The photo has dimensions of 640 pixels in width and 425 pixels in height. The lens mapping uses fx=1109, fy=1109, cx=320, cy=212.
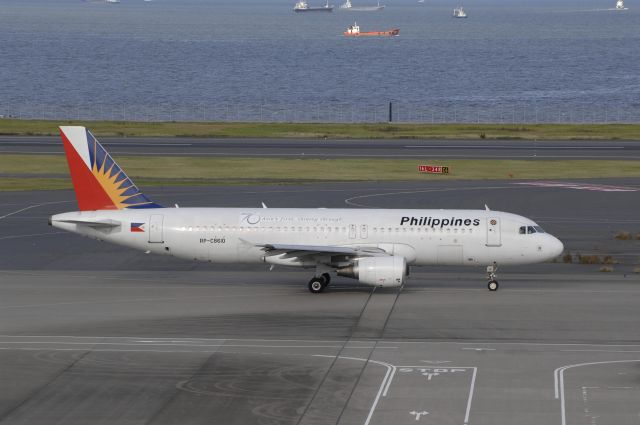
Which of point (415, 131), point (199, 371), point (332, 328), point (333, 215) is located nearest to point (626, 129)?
point (415, 131)

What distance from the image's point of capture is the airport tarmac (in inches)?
1369

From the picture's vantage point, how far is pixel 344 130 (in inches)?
4929

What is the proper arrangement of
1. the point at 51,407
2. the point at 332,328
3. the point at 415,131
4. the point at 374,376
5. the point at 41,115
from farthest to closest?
the point at 41,115 → the point at 415,131 → the point at 332,328 → the point at 374,376 → the point at 51,407

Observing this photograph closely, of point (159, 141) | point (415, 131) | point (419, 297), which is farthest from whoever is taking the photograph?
point (415, 131)

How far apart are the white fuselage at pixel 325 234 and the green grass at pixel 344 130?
216ft

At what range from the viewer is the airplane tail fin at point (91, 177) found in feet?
176

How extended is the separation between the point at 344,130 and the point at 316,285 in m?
73.9

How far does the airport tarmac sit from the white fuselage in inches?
73.4

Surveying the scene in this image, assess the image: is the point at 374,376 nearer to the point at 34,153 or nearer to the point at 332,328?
the point at 332,328

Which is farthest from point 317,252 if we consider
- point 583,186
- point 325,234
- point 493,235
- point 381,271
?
point 583,186

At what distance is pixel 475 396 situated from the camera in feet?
118

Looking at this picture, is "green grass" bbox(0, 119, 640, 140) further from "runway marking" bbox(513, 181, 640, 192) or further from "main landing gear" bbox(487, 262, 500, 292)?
"main landing gear" bbox(487, 262, 500, 292)

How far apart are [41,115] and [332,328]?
451 ft

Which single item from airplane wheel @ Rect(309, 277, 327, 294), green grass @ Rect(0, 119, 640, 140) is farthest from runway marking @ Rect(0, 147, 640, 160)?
airplane wheel @ Rect(309, 277, 327, 294)
